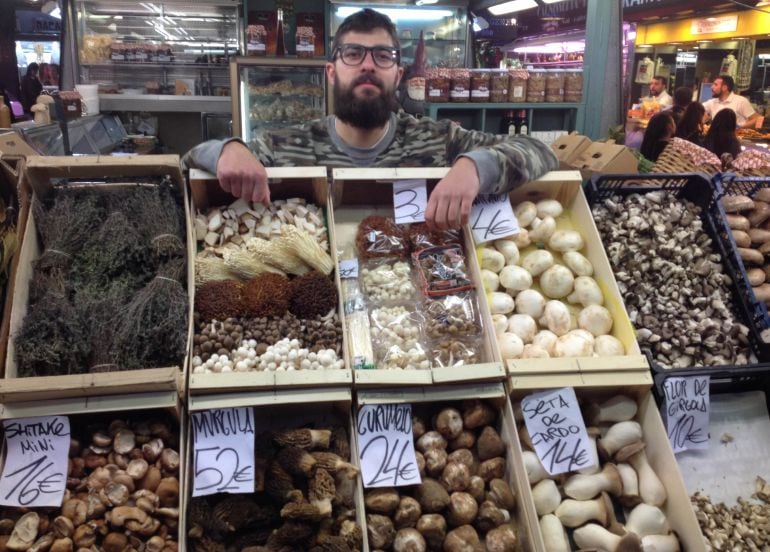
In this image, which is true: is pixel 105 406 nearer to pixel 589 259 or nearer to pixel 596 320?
pixel 596 320

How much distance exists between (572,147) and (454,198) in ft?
5.03

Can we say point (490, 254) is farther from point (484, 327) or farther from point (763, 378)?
point (763, 378)

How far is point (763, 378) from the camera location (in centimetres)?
203

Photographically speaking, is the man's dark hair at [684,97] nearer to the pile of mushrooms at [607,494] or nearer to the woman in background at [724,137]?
the woman in background at [724,137]

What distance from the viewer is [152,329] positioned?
1.66m

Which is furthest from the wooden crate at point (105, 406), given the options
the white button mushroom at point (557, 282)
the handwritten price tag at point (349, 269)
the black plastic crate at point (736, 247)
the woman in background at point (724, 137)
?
the woman in background at point (724, 137)

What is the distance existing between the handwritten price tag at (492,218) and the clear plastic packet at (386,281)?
294mm

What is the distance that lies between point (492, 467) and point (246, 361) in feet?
2.56

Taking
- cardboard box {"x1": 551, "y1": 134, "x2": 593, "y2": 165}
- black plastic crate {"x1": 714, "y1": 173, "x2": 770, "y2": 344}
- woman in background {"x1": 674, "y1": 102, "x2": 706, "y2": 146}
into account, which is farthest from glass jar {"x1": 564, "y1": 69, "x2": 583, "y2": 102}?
black plastic crate {"x1": 714, "y1": 173, "x2": 770, "y2": 344}

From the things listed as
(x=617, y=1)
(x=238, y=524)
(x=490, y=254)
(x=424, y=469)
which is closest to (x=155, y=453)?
(x=238, y=524)

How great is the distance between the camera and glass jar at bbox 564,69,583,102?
209 inches

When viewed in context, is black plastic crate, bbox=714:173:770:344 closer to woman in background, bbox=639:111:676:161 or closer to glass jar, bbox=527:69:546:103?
woman in background, bbox=639:111:676:161

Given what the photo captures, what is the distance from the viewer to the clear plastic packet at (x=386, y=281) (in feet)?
6.68

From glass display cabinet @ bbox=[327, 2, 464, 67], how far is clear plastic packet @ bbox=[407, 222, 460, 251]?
538 centimetres
